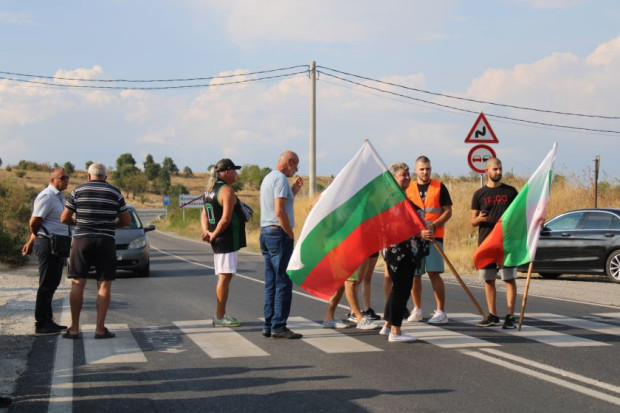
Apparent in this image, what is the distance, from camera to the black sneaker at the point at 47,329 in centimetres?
948

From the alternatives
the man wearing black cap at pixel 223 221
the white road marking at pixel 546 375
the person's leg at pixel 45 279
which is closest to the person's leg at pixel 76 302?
the person's leg at pixel 45 279

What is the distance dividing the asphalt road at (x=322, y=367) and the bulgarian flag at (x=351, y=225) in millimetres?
807

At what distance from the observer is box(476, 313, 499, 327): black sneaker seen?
9773 mm

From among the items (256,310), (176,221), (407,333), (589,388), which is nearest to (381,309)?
(256,310)

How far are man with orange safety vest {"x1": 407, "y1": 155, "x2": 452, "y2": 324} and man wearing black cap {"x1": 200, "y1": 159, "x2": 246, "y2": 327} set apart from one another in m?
2.22

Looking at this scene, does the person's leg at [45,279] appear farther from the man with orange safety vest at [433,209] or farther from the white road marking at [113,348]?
the man with orange safety vest at [433,209]

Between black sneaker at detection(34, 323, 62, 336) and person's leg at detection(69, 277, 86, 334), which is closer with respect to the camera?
person's leg at detection(69, 277, 86, 334)

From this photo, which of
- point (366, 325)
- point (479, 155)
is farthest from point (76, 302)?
point (479, 155)

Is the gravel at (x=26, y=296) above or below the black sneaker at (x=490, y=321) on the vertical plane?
below

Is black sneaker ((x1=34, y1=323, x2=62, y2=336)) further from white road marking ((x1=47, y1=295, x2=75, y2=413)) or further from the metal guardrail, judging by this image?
the metal guardrail

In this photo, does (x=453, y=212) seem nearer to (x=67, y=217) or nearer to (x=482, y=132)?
(x=482, y=132)

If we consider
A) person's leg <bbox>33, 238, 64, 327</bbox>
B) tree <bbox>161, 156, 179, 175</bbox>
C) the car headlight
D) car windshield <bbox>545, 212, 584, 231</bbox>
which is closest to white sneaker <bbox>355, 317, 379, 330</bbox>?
person's leg <bbox>33, 238, 64, 327</bbox>

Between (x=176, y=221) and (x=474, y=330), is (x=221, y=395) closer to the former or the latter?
(x=474, y=330)

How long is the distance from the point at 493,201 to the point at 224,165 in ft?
11.0
